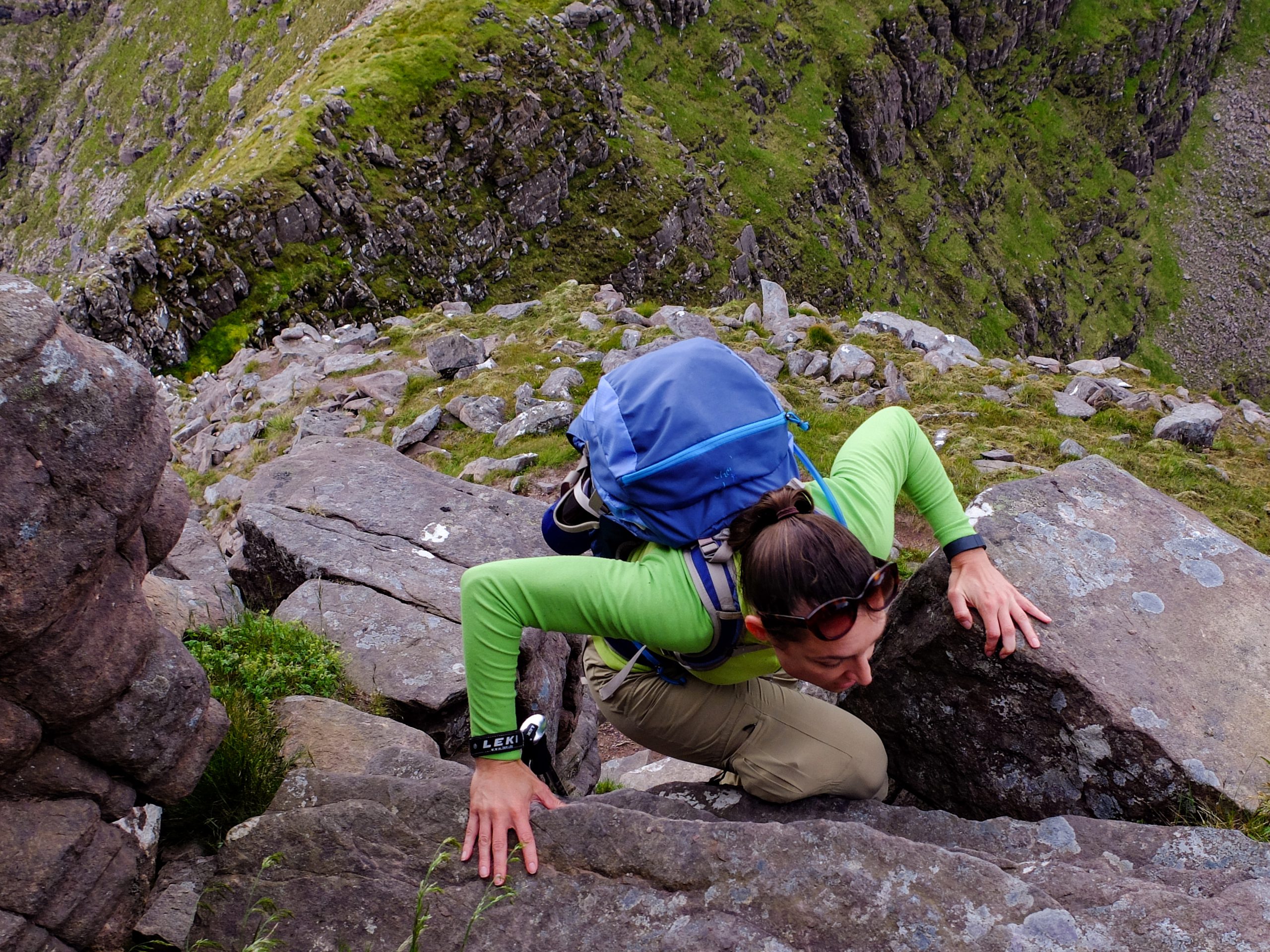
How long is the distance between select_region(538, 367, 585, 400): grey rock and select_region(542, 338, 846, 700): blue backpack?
12378 millimetres

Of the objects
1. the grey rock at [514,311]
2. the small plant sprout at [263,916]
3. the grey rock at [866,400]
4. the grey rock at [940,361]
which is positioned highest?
the small plant sprout at [263,916]

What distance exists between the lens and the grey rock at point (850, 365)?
17.7 metres

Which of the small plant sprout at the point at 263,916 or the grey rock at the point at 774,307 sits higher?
the small plant sprout at the point at 263,916

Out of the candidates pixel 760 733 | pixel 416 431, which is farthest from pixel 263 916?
pixel 416 431

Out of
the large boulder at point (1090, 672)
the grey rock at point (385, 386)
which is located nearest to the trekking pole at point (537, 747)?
the large boulder at point (1090, 672)

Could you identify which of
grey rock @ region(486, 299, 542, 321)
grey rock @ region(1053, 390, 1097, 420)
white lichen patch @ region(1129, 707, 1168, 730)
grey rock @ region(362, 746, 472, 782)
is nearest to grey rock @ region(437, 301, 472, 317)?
grey rock @ region(486, 299, 542, 321)

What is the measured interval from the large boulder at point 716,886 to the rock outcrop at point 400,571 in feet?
8.94

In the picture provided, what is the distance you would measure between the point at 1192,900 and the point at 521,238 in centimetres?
5627

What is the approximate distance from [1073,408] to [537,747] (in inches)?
614

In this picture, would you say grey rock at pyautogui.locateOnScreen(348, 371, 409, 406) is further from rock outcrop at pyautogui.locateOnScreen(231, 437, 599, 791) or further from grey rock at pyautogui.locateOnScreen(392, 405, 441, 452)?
rock outcrop at pyautogui.locateOnScreen(231, 437, 599, 791)

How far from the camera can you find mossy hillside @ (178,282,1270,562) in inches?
539

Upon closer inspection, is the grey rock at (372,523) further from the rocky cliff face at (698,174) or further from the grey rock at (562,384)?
the rocky cliff face at (698,174)

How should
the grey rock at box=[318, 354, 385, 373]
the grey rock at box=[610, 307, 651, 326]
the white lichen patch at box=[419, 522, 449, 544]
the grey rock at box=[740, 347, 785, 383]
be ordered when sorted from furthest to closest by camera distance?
1. the grey rock at box=[610, 307, 651, 326]
2. the grey rock at box=[318, 354, 385, 373]
3. the grey rock at box=[740, 347, 785, 383]
4. the white lichen patch at box=[419, 522, 449, 544]

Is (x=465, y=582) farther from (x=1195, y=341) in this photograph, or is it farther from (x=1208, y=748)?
(x=1195, y=341)
